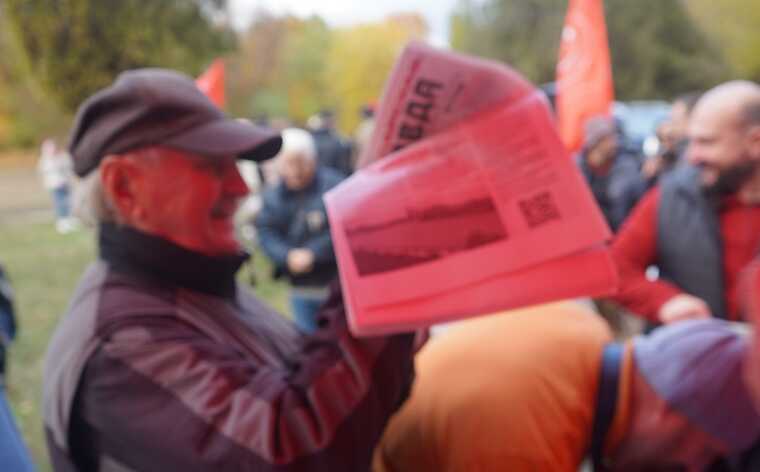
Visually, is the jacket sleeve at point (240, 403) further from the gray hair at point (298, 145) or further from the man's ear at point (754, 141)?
the gray hair at point (298, 145)

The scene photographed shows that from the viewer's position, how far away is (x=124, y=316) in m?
1.00

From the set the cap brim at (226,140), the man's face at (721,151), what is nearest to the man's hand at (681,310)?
the man's face at (721,151)

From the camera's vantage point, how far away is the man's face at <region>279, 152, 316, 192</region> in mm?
3811

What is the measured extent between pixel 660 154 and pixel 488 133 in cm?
366

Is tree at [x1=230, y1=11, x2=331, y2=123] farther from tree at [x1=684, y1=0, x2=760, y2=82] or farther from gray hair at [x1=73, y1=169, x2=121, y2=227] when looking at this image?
tree at [x1=684, y1=0, x2=760, y2=82]

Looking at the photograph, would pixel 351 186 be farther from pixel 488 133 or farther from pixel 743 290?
pixel 743 290

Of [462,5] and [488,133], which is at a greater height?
[488,133]

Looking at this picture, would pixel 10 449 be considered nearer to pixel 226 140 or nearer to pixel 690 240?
pixel 226 140

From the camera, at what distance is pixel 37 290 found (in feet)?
22.3

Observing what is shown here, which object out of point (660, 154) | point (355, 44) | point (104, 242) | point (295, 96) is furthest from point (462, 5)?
point (104, 242)

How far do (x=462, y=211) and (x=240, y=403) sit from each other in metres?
0.37

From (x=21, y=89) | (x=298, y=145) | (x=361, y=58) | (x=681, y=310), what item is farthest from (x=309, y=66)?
(x=681, y=310)

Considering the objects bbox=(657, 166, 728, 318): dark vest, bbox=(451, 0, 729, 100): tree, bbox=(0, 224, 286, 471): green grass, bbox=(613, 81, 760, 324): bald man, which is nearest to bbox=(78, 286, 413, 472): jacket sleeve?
bbox=(613, 81, 760, 324): bald man

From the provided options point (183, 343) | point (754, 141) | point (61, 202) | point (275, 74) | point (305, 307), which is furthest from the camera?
point (61, 202)
